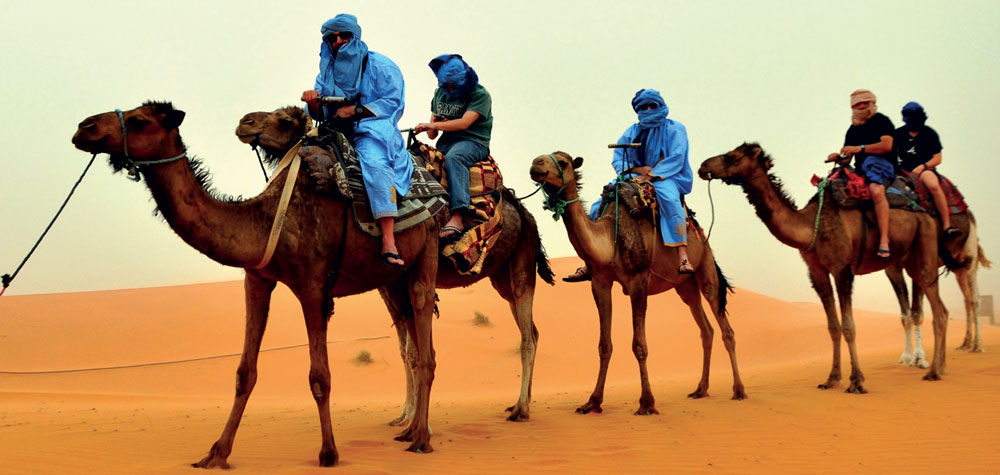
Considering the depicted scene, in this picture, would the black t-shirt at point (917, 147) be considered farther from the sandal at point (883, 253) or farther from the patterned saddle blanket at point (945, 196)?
the sandal at point (883, 253)

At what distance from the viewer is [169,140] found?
642 centimetres

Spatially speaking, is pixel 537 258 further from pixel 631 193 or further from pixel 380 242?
pixel 380 242

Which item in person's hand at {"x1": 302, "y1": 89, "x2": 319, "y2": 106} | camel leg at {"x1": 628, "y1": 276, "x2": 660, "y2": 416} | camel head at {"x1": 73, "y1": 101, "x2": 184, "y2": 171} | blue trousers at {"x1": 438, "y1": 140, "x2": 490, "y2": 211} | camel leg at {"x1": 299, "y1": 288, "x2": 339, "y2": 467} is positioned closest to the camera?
camel head at {"x1": 73, "y1": 101, "x2": 184, "y2": 171}

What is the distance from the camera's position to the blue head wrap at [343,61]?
306 inches

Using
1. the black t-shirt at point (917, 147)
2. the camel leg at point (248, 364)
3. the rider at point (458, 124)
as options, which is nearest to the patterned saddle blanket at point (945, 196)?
the black t-shirt at point (917, 147)

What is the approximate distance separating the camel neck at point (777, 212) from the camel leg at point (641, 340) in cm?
269

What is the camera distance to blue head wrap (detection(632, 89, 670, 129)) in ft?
38.8

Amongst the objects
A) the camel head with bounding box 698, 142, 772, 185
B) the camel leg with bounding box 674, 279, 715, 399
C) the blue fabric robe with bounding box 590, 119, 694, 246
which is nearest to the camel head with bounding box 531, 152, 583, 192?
the blue fabric robe with bounding box 590, 119, 694, 246

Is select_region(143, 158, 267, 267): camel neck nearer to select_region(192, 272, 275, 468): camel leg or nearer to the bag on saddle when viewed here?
select_region(192, 272, 275, 468): camel leg

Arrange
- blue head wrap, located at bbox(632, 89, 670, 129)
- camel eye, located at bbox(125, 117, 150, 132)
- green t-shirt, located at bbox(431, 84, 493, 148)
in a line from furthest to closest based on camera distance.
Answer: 1. blue head wrap, located at bbox(632, 89, 670, 129)
2. green t-shirt, located at bbox(431, 84, 493, 148)
3. camel eye, located at bbox(125, 117, 150, 132)

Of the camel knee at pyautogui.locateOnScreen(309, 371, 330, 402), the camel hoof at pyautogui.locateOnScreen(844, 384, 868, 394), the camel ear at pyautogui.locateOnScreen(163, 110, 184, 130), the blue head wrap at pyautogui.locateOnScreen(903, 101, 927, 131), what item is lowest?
the camel hoof at pyautogui.locateOnScreen(844, 384, 868, 394)

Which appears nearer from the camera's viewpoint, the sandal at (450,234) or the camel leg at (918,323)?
the sandal at (450,234)

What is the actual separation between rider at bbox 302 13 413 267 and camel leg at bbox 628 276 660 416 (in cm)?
390

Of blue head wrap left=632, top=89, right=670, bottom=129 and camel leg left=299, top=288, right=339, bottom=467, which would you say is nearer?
camel leg left=299, top=288, right=339, bottom=467
